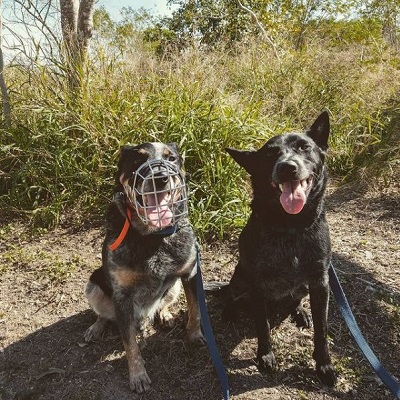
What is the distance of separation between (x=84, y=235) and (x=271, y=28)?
7.39 meters

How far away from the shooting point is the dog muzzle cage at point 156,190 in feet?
6.89

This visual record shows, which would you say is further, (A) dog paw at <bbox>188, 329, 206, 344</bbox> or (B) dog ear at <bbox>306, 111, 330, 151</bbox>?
(A) dog paw at <bbox>188, 329, 206, 344</bbox>

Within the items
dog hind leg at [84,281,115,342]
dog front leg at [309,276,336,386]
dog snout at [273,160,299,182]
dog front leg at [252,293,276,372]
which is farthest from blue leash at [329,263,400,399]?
dog hind leg at [84,281,115,342]

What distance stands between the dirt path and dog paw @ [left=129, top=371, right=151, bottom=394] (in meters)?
0.04

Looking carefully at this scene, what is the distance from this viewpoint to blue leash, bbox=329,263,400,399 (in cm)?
195

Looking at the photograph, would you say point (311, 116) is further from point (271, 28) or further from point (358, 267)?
point (271, 28)

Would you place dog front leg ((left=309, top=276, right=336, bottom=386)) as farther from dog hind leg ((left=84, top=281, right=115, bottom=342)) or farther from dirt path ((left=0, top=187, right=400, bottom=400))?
dog hind leg ((left=84, top=281, right=115, bottom=342))

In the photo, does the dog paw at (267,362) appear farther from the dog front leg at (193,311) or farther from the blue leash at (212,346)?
the dog front leg at (193,311)

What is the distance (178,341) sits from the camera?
8.95 ft

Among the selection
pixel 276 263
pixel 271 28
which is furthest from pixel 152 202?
pixel 271 28

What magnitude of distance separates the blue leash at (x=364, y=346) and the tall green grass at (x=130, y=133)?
1636mm

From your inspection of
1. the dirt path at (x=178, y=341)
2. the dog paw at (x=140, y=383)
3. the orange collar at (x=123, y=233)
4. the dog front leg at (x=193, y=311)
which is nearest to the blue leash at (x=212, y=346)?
the dog front leg at (x=193, y=311)

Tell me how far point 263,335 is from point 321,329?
0.35 meters

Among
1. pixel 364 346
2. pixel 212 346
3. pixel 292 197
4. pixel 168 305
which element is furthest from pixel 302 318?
pixel 292 197
